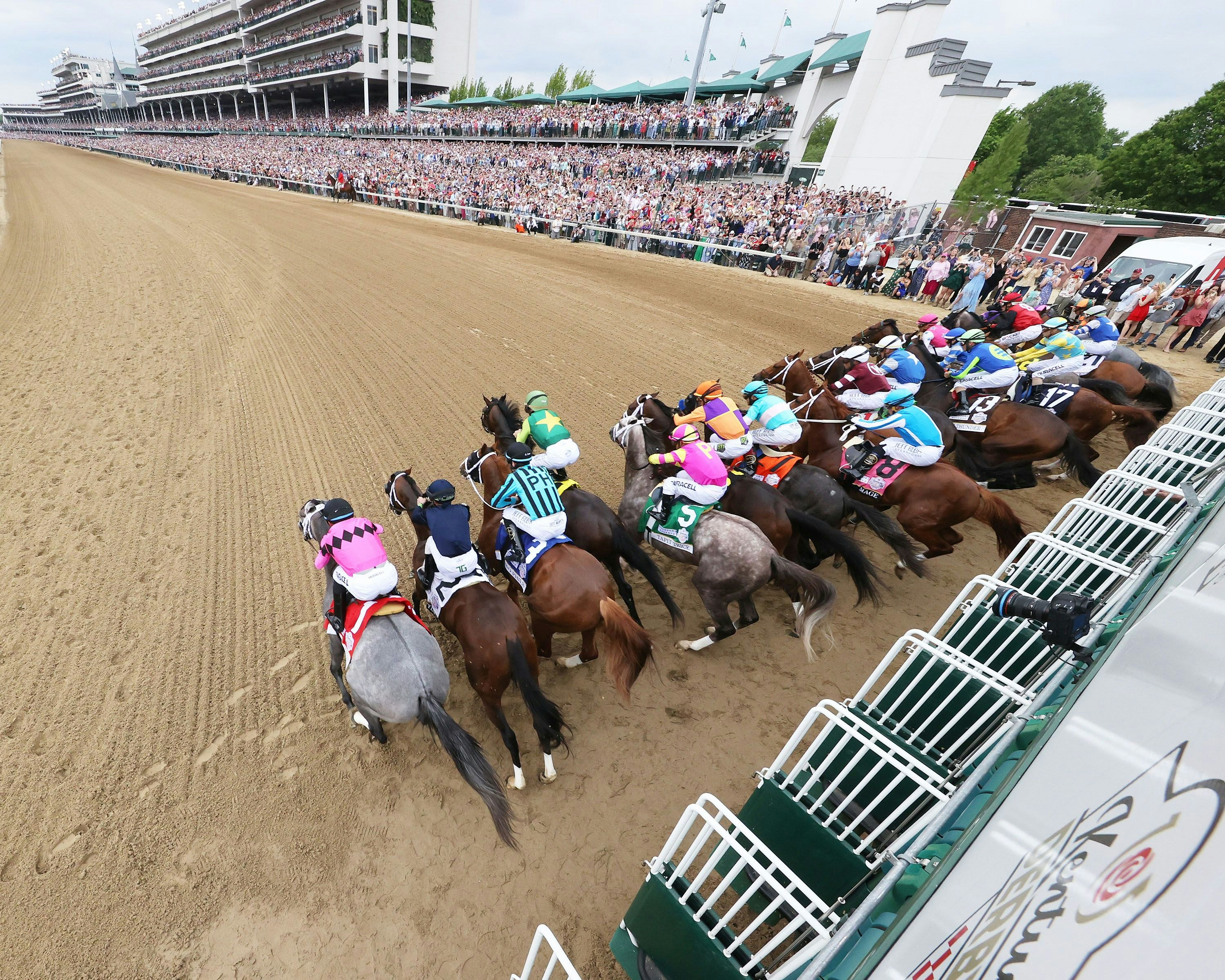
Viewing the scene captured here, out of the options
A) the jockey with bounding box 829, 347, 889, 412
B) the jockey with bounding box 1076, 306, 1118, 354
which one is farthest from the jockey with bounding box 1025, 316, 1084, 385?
the jockey with bounding box 829, 347, 889, 412

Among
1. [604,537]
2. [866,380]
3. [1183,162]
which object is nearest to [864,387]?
[866,380]

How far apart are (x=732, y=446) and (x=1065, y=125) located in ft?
243

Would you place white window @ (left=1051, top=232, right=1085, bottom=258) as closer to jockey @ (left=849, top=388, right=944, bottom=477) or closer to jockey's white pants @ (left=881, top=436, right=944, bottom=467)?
jockey @ (left=849, top=388, right=944, bottom=477)

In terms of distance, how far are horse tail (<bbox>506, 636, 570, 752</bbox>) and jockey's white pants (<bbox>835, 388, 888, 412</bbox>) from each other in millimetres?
4159

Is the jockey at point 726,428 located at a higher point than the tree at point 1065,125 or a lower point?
lower

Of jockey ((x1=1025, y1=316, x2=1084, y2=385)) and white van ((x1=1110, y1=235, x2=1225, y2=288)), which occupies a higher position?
white van ((x1=1110, y1=235, x2=1225, y2=288))

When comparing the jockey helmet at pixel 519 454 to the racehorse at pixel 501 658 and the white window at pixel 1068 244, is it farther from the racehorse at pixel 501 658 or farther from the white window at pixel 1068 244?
the white window at pixel 1068 244

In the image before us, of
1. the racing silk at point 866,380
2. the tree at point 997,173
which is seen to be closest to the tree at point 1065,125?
the tree at point 997,173

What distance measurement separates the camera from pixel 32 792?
9.77 feet

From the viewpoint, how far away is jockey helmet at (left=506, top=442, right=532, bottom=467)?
3.75 metres

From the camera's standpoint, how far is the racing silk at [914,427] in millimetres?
4664

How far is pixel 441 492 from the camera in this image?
10.5 ft

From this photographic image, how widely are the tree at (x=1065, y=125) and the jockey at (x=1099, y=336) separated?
62.1 metres

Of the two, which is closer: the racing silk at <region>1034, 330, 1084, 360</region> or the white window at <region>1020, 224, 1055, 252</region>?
the racing silk at <region>1034, 330, 1084, 360</region>
